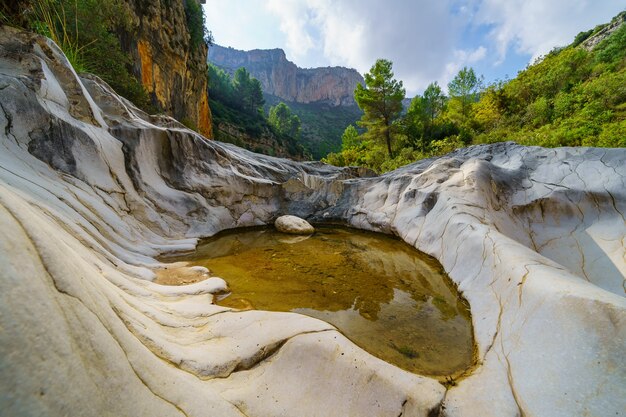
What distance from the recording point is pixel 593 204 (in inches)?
197

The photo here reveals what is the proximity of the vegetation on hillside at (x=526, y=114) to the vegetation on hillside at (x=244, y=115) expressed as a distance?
622 inches

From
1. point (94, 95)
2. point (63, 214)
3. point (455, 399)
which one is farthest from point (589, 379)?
point (94, 95)

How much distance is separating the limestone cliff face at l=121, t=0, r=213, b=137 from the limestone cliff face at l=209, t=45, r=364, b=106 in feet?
296

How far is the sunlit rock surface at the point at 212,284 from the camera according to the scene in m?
1.25

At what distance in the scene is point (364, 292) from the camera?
159 inches

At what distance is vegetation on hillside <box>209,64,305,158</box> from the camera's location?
3542 centimetres

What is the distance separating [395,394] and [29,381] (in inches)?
83.2

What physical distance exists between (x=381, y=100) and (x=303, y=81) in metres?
103

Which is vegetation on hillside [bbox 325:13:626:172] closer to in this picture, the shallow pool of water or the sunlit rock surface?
the sunlit rock surface

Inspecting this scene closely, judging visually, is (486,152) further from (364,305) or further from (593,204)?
(364,305)

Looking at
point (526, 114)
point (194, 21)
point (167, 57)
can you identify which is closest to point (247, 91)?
point (194, 21)

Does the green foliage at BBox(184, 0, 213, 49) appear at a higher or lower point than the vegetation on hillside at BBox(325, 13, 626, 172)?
higher

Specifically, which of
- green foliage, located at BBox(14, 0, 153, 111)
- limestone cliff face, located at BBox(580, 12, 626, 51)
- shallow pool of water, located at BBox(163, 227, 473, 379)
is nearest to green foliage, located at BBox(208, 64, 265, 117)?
green foliage, located at BBox(14, 0, 153, 111)

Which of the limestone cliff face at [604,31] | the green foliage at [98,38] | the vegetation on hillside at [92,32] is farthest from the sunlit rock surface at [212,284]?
the limestone cliff face at [604,31]
